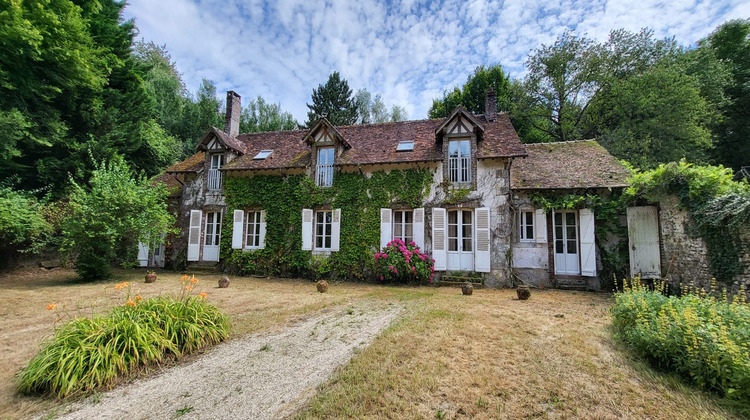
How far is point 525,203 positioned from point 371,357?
8.53 metres

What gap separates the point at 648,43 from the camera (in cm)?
1792

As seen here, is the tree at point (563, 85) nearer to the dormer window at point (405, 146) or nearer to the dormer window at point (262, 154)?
the dormer window at point (405, 146)

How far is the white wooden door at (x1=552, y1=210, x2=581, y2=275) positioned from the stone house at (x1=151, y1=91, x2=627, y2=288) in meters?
0.03

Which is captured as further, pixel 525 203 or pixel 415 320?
pixel 525 203

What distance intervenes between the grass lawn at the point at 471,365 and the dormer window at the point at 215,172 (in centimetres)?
645

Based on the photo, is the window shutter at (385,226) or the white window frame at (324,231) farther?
the white window frame at (324,231)

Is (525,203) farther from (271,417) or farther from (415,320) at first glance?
(271,417)

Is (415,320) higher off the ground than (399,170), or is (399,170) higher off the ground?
(399,170)

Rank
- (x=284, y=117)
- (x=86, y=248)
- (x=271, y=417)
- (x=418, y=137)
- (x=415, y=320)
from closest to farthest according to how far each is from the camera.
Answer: (x=271, y=417)
(x=415, y=320)
(x=86, y=248)
(x=418, y=137)
(x=284, y=117)

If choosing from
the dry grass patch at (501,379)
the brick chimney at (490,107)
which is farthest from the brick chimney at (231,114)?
the dry grass patch at (501,379)

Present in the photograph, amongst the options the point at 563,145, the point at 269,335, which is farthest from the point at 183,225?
the point at 563,145

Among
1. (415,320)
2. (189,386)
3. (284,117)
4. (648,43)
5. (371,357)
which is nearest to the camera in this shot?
(189,386)

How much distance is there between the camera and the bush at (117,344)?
3.18 m

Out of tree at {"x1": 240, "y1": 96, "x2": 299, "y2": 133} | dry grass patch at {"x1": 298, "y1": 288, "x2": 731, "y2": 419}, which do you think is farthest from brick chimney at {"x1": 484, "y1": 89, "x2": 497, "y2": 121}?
tree at {"x1": 240, "y1": 96, "x2": 299, "y2": 133}
